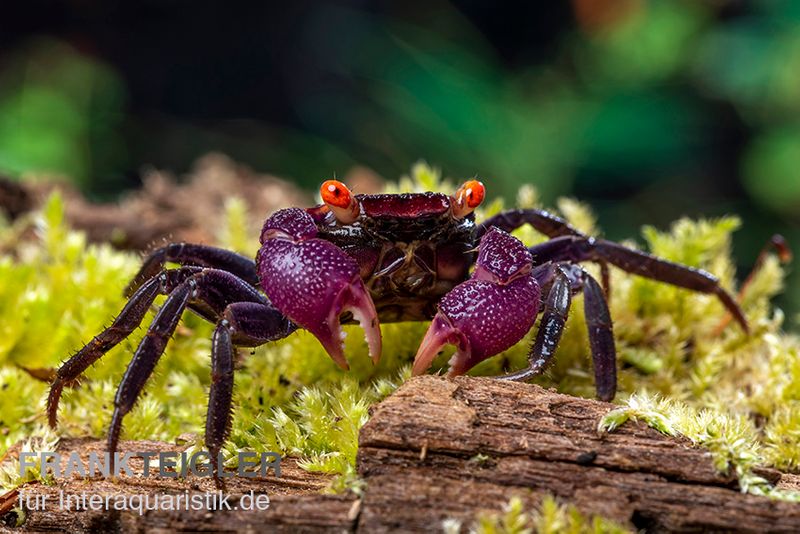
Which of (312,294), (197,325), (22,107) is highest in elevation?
(22,107)

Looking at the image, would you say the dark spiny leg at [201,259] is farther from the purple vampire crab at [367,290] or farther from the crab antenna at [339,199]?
the crab antenna at [339,199]

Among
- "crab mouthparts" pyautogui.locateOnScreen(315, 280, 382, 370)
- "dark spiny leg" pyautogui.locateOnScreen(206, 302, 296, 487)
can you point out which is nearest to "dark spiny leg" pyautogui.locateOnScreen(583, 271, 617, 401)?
"crab mouthparts" pyautogui.locateOnScreen(315, 280, 382, 370)

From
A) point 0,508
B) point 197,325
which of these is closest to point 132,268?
point 197,325

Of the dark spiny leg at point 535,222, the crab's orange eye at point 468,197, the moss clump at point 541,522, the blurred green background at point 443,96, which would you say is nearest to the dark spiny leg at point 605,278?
the dark spiny leg at point 535,222

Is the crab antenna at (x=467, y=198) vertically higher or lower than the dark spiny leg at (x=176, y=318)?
higher

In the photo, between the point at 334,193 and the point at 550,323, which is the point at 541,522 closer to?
the point at 550,323

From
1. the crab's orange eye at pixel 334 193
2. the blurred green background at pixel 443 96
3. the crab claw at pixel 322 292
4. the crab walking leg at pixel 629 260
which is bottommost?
the crab claw at pixel 322 292

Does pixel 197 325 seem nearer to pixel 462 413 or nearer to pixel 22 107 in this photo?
pixel 462 413
